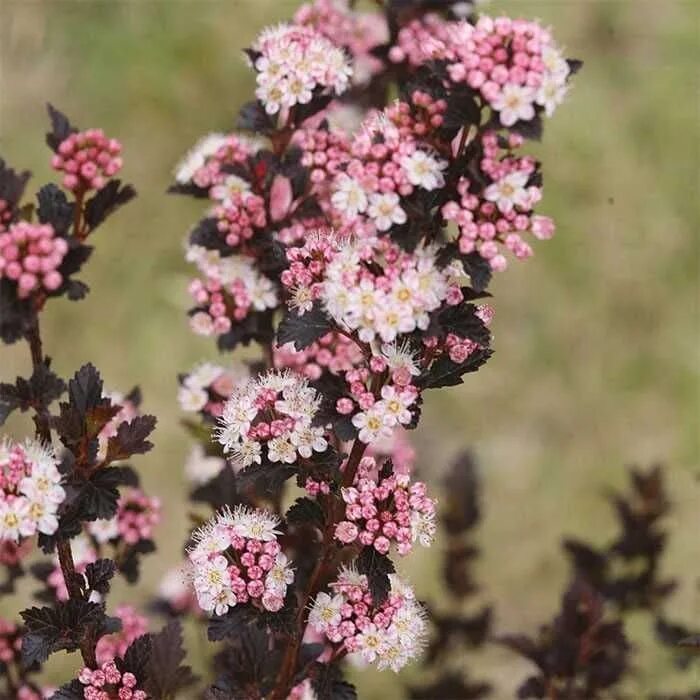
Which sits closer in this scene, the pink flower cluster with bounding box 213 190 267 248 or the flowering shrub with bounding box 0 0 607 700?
the flowering shrub with bounding box 0 0 607 700

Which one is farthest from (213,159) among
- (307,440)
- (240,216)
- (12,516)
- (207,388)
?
(12,516)

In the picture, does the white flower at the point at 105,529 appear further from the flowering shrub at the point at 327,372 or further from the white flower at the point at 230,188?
the white flower at the point at 230,188

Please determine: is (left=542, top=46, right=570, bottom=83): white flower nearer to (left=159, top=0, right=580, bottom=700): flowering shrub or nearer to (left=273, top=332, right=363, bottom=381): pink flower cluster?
(left=159, top=0, right=580, bottom=700): flowering shrub

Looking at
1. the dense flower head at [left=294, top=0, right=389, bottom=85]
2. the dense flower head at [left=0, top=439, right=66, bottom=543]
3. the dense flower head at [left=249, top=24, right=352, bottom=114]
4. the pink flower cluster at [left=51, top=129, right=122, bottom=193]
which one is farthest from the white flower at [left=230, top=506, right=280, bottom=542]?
the dense flower head at [left=294, top=0, right=389, bottom=85]

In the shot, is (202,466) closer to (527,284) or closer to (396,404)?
(396,404)

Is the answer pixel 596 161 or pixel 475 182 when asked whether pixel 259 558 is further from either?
pixel 596 161

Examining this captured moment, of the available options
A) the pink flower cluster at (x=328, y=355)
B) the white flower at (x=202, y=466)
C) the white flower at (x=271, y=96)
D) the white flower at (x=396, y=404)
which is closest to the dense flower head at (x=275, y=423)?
the white flower at (x=396, y=404)

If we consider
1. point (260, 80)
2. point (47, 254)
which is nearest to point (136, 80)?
point (260, 80)
